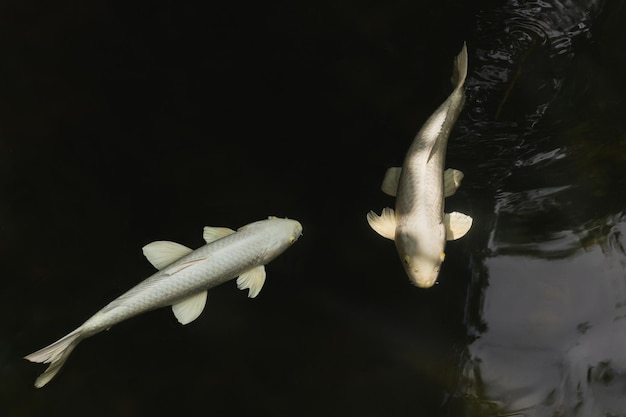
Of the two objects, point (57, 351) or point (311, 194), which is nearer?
point (57, 351)

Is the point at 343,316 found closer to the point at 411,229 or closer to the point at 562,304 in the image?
the point at 411,229

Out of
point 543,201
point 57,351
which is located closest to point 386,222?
point 543,201

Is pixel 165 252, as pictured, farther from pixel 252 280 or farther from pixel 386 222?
pixel 386 222

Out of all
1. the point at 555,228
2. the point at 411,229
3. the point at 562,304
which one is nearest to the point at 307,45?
the point at 411,229

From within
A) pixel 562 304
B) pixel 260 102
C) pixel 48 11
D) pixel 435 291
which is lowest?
pixel 562 304

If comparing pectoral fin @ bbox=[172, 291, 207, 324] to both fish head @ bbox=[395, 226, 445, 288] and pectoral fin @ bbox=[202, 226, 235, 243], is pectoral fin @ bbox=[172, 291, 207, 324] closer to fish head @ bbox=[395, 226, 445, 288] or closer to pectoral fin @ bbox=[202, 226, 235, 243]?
pectoral fin @ bbox=[202, 226, 235, 243]

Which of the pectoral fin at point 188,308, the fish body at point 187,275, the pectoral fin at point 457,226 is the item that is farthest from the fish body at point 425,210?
the pectoral fin at point 188,308

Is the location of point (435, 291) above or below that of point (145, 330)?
below

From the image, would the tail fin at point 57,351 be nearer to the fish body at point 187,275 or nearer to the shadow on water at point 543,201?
the fish body at point 187,275
